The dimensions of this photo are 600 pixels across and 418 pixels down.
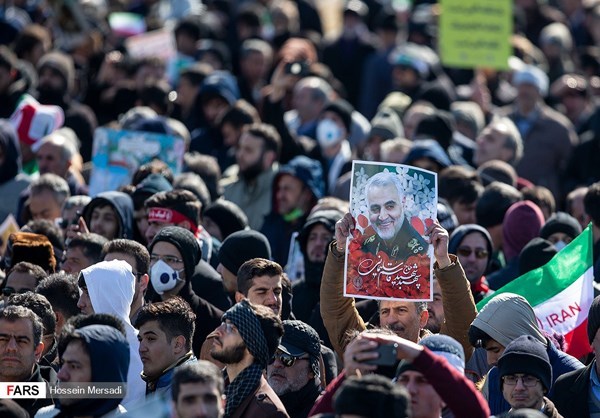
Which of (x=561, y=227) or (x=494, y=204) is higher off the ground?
(x=561, y=227)

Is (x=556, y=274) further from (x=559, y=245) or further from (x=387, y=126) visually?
(x=387, y=126)

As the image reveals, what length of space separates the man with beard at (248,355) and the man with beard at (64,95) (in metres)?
7.91

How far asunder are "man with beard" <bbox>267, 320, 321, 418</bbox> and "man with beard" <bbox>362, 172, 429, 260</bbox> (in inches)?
24.2

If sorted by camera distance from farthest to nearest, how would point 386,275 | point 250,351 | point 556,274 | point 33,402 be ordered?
1. point 556,274
2. point 386,275
3. point 33,402
4. point 250,351

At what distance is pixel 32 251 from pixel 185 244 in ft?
3.98

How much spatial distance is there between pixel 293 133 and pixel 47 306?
6201 mm

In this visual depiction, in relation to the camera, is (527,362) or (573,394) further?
(573,394)

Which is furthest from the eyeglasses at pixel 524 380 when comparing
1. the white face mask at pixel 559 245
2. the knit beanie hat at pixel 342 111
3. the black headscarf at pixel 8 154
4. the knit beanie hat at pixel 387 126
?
the knit beanie hat at pixel 342 111

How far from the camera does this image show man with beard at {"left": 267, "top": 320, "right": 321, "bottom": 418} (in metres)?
8.48

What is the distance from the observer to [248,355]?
758 centimetres

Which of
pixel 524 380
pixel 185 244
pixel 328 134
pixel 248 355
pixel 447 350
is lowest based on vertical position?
pixel 328 134

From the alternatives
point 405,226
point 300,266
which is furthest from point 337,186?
point 405,226

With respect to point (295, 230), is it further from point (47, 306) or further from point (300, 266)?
point (47, 306)

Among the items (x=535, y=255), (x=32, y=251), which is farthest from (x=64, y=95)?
(x=535, y=255)
